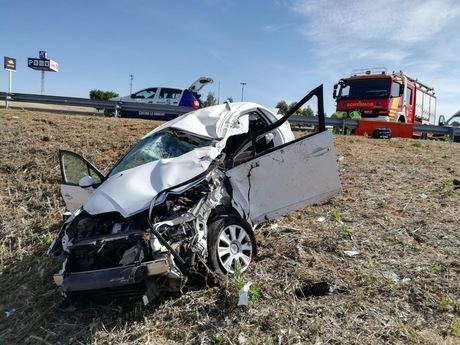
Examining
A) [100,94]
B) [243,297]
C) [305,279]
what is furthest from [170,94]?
[100,94]

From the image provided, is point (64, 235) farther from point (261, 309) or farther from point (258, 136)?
point (258, 136)

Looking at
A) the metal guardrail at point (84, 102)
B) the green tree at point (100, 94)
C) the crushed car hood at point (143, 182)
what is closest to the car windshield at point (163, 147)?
the crushed car hood at point (143, 182)

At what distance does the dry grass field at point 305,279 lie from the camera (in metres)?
3.76

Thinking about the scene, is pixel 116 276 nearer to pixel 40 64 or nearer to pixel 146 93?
pixel 146 93

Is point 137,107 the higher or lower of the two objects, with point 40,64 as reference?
lower

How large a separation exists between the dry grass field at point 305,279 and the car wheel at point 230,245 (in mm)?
176

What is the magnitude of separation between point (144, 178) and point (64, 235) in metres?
0.92

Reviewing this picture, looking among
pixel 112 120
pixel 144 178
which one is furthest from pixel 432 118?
pixel 144 178

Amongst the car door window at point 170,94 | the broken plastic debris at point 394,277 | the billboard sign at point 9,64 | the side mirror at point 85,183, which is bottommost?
the broken plastic debris at point 394,277

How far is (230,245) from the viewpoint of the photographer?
445 cm

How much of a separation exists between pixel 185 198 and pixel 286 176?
4.39 feet

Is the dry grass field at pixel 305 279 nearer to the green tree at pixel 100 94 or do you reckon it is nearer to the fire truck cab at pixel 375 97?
the fire truck cab at pixel 375 97

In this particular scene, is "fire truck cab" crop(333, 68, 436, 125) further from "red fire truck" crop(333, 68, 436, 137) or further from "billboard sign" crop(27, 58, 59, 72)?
"billboard sign" crop(27, 58, 59, 72)

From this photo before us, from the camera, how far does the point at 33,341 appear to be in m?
4.20
